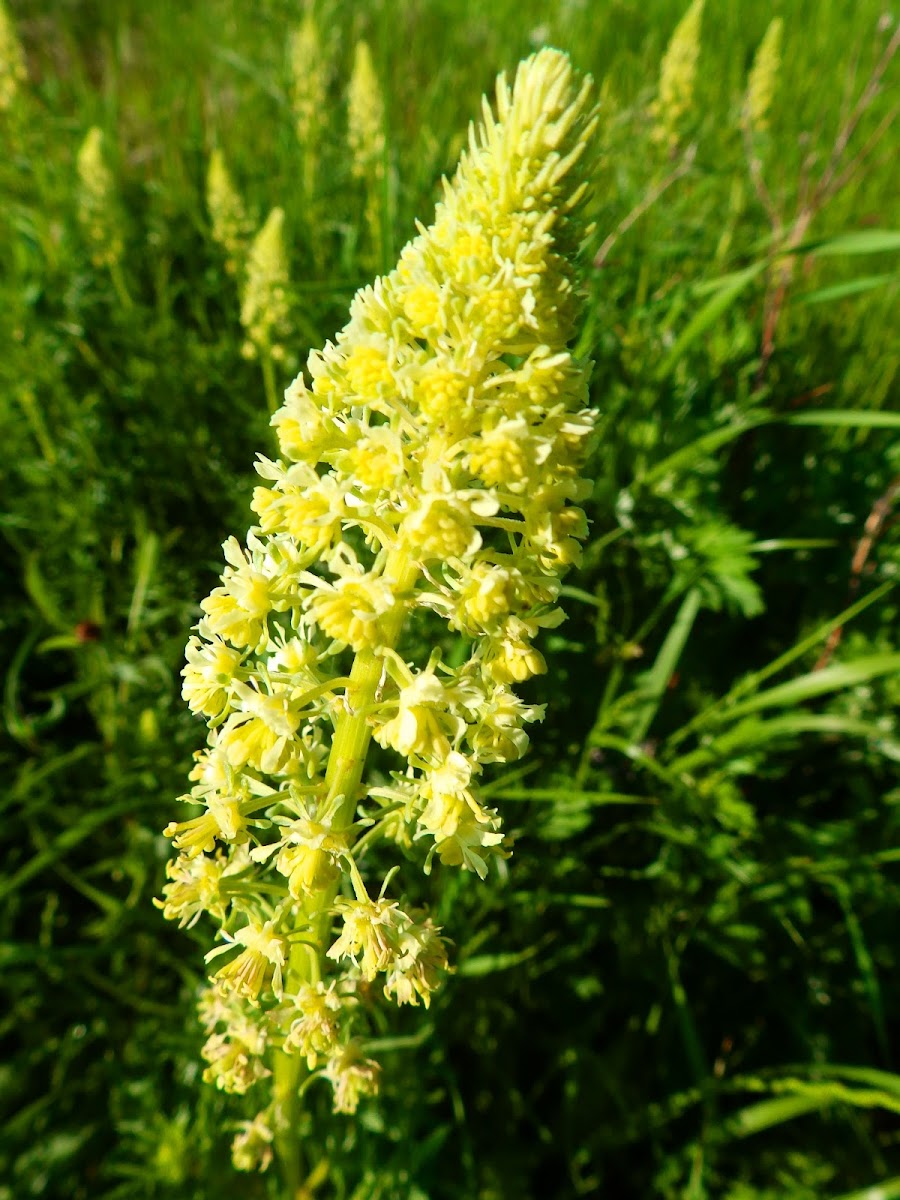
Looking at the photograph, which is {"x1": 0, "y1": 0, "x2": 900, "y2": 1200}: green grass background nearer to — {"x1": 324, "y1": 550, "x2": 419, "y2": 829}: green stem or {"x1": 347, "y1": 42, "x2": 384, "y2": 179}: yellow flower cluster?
{"x1": 347, "y1": 42, "x2": 384, "y2": 179}: yellow flower cluster

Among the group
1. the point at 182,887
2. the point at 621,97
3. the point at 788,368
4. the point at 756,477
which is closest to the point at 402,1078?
the point at 182,887

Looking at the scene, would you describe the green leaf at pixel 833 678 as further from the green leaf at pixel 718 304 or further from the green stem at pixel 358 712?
the green stem at pixel 358 712

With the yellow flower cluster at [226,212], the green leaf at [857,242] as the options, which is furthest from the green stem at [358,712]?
the yellow flower cluster at [226,212]

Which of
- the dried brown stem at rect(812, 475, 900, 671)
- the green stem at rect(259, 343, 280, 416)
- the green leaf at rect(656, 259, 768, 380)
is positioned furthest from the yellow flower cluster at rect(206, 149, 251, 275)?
the dried brown stem at rect(812, 475, 900, 671)

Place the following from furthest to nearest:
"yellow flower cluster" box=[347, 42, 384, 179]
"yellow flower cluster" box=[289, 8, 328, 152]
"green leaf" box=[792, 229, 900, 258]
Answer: "yellow flower cluster" box=[289, 8, 328, 152] → "yellow flower cluster" box=[347, 42, 384, 179] → "green leaf" box=[792, 229, 900, 258]

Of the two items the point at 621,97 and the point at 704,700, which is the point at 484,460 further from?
the point at 621,97
